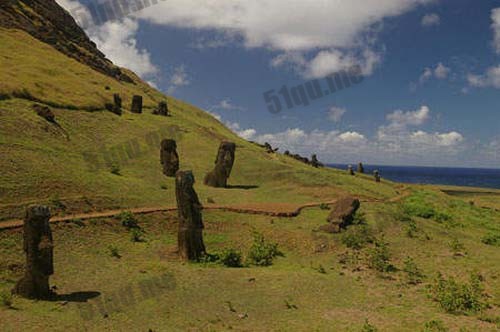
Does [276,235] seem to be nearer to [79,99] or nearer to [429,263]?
[429,263]

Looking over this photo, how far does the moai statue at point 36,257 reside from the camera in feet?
56.7

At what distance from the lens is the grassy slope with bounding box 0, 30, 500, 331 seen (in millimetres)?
16375

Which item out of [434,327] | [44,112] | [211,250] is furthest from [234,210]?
[44,112]

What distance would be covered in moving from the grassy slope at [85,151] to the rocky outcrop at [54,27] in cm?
875

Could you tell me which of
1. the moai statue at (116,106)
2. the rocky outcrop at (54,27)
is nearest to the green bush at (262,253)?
the moai statue at (116,106)

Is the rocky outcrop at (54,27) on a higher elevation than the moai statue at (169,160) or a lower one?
higher

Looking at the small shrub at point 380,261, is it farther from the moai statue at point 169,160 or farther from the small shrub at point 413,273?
the moai statue at point 169,160

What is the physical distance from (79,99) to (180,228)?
134ft

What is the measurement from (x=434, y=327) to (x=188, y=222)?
12.7 m

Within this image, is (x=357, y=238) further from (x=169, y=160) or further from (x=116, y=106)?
(x=116, y=106)

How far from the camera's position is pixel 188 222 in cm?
2330

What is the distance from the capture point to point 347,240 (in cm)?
2725

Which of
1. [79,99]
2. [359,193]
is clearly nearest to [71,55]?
[79,99]

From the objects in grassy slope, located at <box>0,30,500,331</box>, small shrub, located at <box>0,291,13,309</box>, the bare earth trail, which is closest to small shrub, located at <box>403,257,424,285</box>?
grassy slope, located at <box>0,30,500,331</box>
